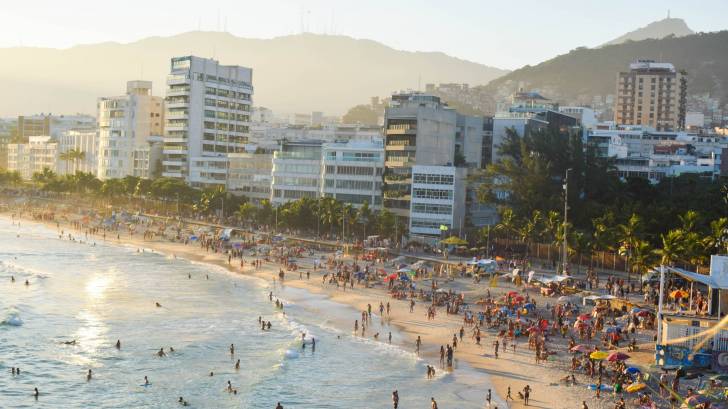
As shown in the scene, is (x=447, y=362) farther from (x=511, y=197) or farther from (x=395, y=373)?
(x=511, y=197)

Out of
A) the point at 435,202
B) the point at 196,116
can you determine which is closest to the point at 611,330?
the point at 435,202

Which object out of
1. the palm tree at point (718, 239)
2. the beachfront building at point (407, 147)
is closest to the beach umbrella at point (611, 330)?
the palm tree at point (718, 239)

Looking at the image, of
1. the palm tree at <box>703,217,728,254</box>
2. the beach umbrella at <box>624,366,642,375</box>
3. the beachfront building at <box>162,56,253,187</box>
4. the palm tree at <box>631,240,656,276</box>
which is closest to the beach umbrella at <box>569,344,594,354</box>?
the beach umbrella at <box>624,366,642,375</box>

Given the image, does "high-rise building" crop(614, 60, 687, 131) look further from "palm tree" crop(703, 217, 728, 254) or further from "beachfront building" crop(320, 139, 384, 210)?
"palm tree" crop(703, 217, 728, 254)

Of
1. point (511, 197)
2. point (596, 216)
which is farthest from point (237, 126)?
point (596, 216)

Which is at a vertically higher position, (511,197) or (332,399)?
(511,197)

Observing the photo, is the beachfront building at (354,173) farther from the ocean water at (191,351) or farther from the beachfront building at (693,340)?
the beachfront building at (693,340)
